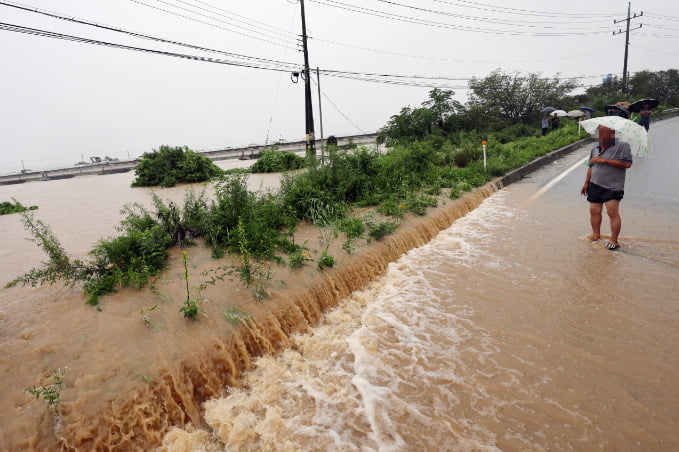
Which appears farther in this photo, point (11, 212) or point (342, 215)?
point (11, 212)

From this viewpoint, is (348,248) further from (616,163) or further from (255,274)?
(616,163)

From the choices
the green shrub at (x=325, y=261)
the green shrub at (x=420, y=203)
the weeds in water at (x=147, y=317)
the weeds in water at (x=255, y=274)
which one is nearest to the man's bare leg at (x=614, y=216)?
the green shrub at (x=420, y=203)

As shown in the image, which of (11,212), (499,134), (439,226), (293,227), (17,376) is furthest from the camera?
(499,134)

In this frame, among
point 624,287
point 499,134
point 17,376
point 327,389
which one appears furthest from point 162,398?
point 499,134

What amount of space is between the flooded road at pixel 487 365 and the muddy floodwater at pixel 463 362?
0.01 meters

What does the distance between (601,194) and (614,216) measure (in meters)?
0.39

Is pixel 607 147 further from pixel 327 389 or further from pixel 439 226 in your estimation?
pixel 327 389

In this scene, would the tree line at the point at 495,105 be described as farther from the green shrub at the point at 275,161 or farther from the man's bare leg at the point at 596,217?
the man's bare leg at the point at 596,217

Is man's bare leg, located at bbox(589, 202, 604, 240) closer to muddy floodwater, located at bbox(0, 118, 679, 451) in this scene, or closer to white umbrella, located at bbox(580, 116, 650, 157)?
muddy floodwater, located at bbox(0, 118, 679, 451)

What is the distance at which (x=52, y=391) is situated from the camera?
8.40 ft

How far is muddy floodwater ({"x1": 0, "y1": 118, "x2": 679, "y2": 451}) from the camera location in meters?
2.66

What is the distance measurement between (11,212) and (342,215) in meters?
11.0

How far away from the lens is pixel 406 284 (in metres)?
5.20

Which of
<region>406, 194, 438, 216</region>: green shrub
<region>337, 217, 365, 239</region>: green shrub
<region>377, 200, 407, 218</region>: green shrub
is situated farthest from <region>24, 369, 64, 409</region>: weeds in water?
<region>406, 194, 438, 216</region>: green shrub
